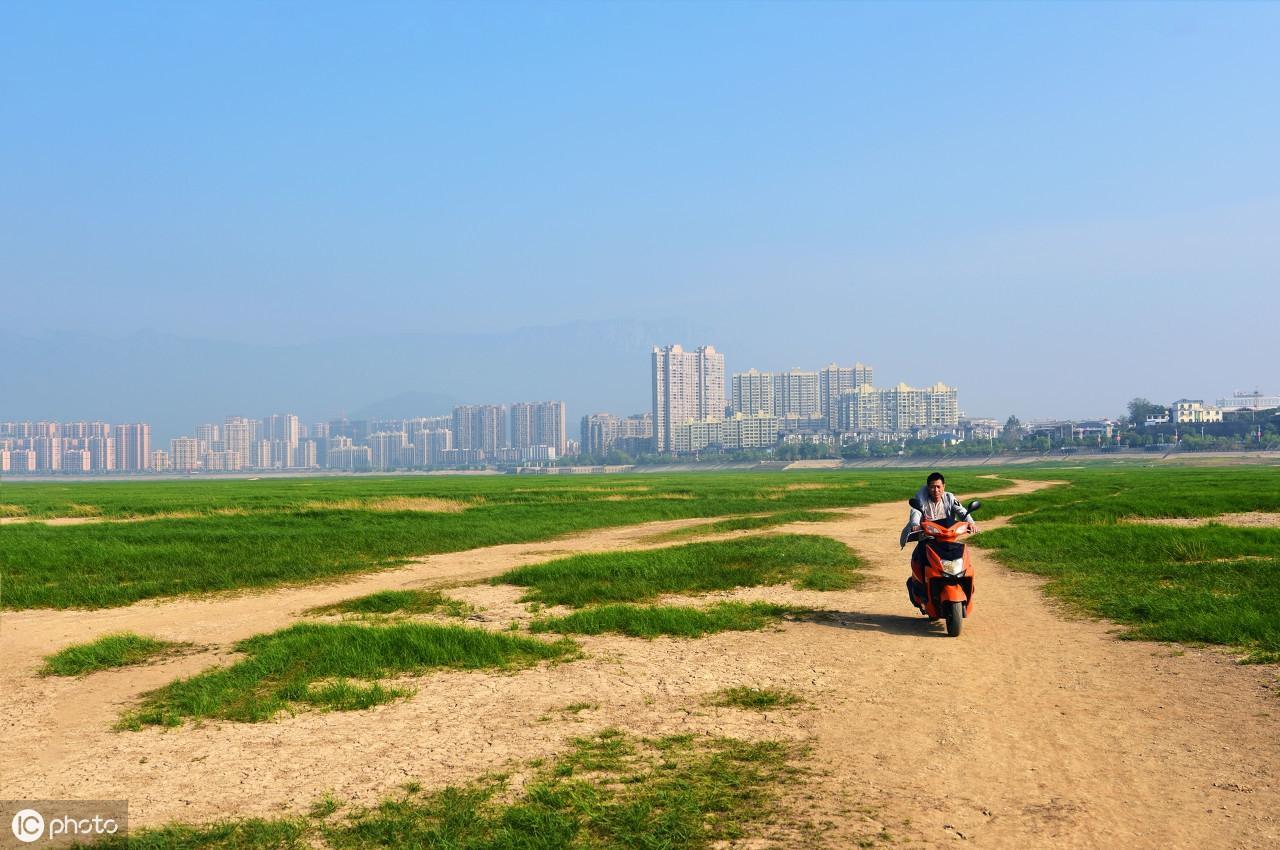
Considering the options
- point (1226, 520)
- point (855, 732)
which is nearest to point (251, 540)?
point (855, 732)

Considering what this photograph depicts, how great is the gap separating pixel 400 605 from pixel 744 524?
648 inches

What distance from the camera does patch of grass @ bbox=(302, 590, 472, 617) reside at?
13227mm

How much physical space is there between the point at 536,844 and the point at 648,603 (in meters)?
8.65

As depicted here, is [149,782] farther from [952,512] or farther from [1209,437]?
[1209,437]

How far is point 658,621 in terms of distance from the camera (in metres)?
11.4

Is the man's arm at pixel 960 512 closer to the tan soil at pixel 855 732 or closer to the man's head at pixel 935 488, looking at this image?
the man's head at pixel 935 488

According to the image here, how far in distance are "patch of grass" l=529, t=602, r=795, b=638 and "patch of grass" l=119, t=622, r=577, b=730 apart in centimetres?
91

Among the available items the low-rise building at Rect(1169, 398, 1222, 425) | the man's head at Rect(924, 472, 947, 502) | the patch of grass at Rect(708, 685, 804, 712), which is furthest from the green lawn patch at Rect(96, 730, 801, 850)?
the low-rise building at Rect(1169, 398, 1222, 425)

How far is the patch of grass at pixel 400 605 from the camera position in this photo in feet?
43.4

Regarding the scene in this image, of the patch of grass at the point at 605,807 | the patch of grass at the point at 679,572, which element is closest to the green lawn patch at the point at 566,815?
the patch of grass at the point at 605,807

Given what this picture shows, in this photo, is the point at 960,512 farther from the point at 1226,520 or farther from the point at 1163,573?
the point at 1226,520

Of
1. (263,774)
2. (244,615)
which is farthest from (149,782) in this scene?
(244,615)

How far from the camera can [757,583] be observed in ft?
50.5

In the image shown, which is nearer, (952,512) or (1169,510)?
(952,512)
